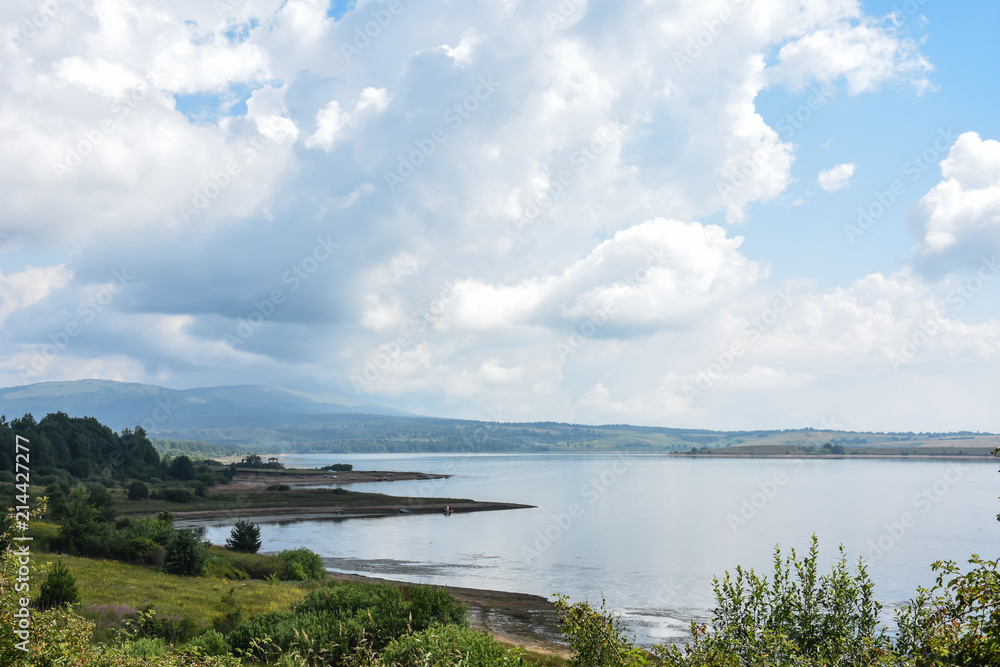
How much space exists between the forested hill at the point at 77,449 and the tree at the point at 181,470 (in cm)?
310

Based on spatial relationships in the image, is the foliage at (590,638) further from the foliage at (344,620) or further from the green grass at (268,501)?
the green grass at (268,501)

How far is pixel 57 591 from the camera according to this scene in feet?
74.7

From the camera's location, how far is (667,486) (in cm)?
15725

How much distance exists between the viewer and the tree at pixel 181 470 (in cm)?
13030

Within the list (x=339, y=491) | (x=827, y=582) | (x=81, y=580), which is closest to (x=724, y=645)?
(x=827, y=582)

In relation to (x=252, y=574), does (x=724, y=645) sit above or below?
above

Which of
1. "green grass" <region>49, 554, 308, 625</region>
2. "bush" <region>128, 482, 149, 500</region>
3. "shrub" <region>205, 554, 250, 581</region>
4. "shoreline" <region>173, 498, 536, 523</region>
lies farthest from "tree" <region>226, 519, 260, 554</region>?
"bush" <region>128, 482, 149, 500</region>

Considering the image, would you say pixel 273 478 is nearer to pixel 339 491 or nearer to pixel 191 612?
pixel 339 491

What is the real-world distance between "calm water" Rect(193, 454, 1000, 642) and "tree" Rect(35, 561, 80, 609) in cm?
2706

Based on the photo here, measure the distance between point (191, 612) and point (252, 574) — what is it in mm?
19529

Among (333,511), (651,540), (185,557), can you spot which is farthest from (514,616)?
(333,511)

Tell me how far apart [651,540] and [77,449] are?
353ft

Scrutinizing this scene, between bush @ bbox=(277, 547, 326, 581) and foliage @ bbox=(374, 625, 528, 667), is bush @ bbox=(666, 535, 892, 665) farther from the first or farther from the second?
bush @ bbox=(277, 547, 326, 581)

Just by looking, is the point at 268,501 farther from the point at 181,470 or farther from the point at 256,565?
the point at 256,565
